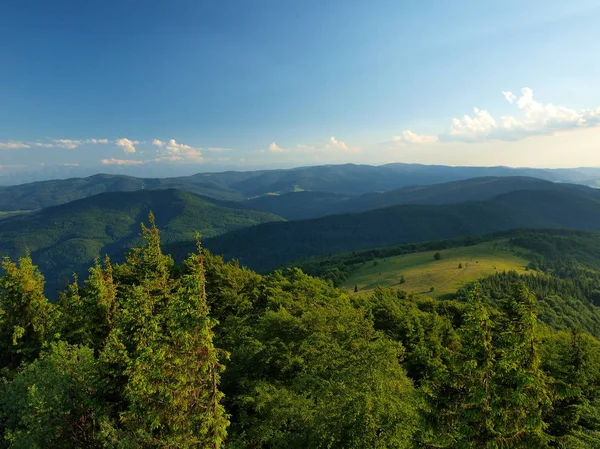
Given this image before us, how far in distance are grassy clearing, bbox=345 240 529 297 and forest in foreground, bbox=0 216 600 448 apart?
97.2 m

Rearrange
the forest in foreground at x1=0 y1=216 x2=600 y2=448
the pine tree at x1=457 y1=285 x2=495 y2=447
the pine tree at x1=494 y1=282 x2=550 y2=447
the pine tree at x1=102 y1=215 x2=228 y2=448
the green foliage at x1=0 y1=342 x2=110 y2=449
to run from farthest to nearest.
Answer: the green foliage at x1=0 y1=342 x2=110 y2=449
the pine tree at x1=102 y1=215 x2=228 y2=448
the forest in foreground at x1=0 y1=216 x2=600 y2=448
the pine tree at x1=457 y1=285 x2=495 y2=447
the pine tree at x1=494 y1=282 x2=550 y2=447

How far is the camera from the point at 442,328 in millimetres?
58188

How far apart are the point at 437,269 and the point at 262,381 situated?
142331mm

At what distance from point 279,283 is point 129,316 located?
4000 centimetres

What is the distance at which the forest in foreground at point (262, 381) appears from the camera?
16641 millimetres

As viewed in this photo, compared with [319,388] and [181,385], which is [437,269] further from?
[181,385]

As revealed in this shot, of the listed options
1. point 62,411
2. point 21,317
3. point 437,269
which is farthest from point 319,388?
point 437,269

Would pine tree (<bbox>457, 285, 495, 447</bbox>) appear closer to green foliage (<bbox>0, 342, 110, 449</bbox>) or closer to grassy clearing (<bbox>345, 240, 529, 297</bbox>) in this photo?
green foliage (<bbox>0, 342, 110, 449</bbox>)

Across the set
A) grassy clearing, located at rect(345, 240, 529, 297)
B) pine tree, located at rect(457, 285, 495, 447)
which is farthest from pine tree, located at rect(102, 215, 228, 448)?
grassy clearing, located at rect(345, 240, 529, 297)

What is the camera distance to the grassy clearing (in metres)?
137

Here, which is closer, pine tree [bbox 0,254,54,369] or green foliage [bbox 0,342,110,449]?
green foliage [bbox 0,342,110,449]

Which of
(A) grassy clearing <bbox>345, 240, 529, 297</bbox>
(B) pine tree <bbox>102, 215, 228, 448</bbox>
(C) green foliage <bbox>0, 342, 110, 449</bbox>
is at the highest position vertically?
(B) pine tree <bbox>102, 215, 228, 448</bbox>

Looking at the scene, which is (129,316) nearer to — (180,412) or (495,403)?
(180,412)

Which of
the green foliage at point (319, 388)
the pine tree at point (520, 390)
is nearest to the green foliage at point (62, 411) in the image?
the green foliage at point (319, 388)
